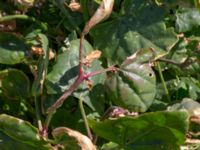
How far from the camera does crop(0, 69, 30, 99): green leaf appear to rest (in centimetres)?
142

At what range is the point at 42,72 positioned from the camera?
1309mm

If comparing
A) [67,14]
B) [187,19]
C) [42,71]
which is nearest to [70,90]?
[42,71]

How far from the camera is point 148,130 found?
3.94 ft

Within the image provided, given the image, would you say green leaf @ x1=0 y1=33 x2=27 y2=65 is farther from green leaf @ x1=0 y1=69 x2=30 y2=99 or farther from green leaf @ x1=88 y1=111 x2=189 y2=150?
green leaf @ x1=88 y1=111 x2=189 y2=150

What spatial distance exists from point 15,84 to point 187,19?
44 centimetres

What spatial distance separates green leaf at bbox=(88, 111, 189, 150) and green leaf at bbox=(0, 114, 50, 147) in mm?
110

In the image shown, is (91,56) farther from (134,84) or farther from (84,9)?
(84,9)

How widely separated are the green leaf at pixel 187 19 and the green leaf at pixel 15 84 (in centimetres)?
39

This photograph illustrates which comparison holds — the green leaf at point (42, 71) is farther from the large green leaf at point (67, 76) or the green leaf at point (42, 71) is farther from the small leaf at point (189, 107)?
the small leaf at point (189, 107)

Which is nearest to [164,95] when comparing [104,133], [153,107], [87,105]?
[153,107]

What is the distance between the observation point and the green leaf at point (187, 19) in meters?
1.54

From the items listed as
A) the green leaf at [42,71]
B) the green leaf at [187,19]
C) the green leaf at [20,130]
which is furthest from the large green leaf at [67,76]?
the green leaf at [187,19]

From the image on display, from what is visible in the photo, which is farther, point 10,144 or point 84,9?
point 84,9

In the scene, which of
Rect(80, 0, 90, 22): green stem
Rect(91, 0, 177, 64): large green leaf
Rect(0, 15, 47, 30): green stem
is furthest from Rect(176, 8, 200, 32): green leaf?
Rect(0, 15, 47, 30): green stem
